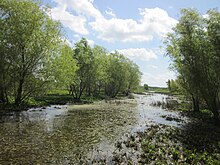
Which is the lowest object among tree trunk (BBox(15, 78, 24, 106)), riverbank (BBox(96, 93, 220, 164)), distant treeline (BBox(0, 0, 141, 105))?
riverbank (BBox(96, 93, 220, 164))

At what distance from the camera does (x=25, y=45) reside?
32.8m

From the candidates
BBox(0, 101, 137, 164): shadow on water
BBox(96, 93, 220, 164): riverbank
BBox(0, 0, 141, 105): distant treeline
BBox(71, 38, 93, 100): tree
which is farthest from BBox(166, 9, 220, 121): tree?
BBox(71, 38, 93, 100): tree

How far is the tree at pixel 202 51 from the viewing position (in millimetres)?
23009

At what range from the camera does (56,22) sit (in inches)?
1441

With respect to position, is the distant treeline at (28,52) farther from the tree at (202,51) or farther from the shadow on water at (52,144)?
the tree at (202,51)

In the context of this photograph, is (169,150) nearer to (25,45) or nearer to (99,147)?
(99,147)

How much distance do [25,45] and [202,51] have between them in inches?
1096

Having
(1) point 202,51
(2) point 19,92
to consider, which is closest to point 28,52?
(2) point 19,92

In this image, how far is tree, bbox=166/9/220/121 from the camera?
23009 millimetres

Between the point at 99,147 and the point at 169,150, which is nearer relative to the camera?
the point at 169,150

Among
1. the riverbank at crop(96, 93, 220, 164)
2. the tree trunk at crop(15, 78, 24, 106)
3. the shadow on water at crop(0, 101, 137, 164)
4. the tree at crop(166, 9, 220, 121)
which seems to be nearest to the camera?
the shadow on water at crop(0, 101, 137, 164)

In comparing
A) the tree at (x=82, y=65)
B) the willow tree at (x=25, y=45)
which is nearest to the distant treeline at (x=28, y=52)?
the willow tree at (x=25, y=45)

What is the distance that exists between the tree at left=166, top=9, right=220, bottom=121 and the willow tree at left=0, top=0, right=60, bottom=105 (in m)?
23.1

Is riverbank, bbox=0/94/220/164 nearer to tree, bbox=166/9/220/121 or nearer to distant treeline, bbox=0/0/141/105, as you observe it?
tree, bbox=166/9/220/121
